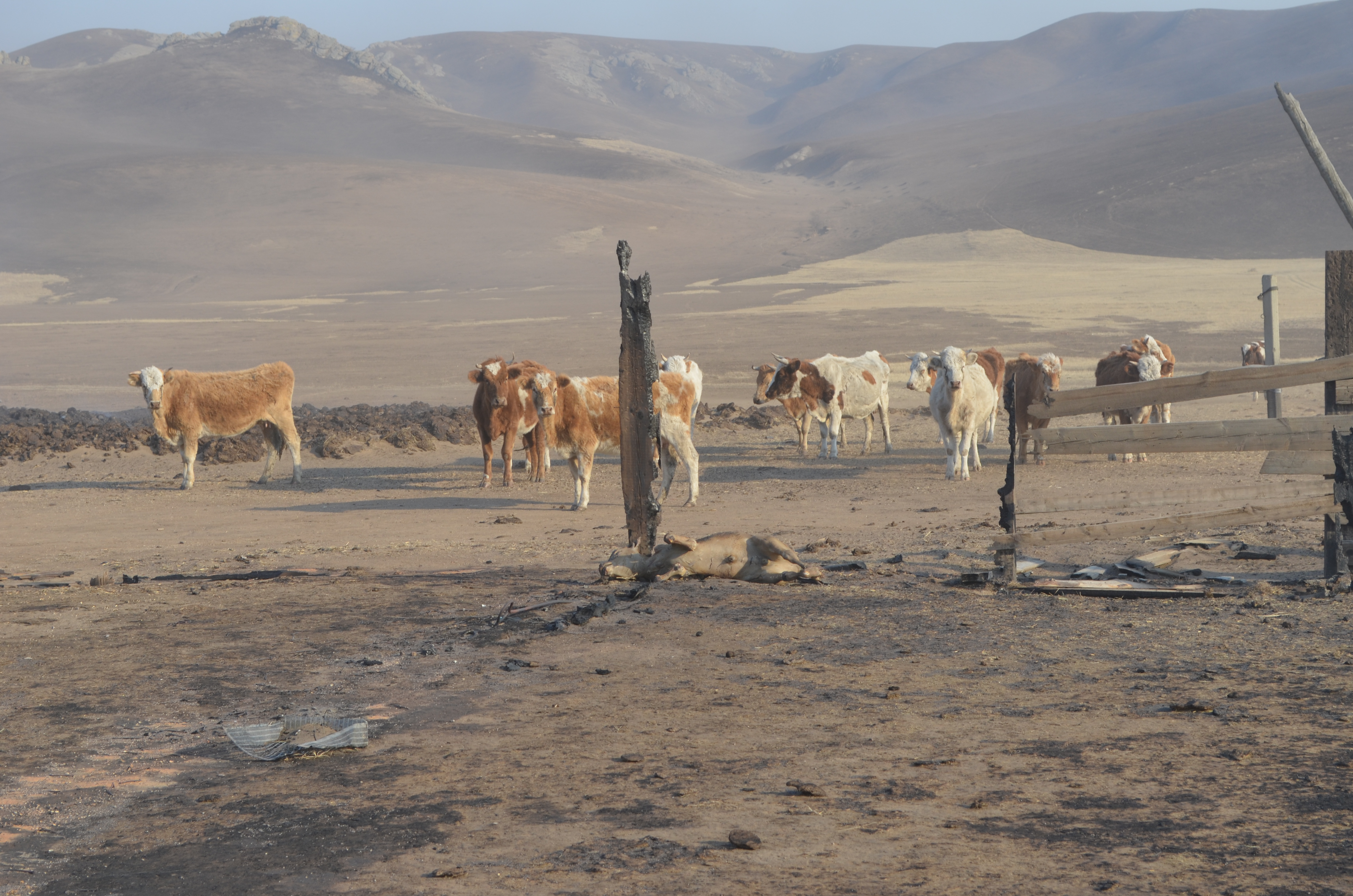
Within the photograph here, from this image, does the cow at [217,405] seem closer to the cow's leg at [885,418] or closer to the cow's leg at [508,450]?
the cow's leg at [508,450]

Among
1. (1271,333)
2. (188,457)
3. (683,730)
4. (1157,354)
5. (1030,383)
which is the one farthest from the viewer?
(1157,354)

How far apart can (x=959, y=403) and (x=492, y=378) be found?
663cm

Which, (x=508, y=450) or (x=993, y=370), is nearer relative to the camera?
(x=508, y=450)

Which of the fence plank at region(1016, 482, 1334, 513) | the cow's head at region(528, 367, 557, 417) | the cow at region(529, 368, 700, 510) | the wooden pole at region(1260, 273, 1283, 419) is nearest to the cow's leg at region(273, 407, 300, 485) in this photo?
the cow at region(529, 368, 700, 510)

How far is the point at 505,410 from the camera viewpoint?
17234 mm

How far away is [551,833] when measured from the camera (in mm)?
4684

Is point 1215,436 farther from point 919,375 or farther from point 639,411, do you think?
point 919,375

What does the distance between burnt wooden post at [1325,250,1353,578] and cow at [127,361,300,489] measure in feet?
47.0

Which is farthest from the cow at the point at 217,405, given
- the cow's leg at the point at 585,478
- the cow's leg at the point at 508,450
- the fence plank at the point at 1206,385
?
the fence plank at the point at 1206,385

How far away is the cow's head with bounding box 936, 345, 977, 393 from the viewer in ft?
53.4

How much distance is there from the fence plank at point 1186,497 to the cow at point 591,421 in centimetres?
673

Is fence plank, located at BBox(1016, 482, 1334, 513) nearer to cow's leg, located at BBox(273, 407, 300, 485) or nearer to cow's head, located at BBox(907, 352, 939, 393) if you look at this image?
cow's head, located at BBox(907, 352, 939, 393)

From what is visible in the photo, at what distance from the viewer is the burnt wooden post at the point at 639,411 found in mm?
9977

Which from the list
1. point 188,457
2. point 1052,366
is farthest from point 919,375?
point 188,457
